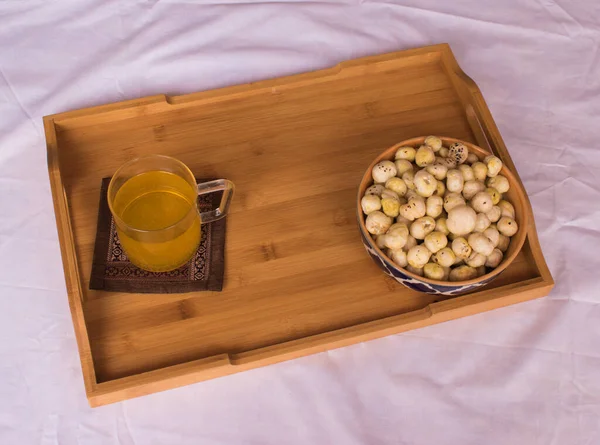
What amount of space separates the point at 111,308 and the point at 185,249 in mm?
93

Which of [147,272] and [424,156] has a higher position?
[424,156]

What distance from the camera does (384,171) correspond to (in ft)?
2.18

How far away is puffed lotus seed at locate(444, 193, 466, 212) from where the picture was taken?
2.13 feet

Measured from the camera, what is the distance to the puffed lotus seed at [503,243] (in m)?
0.66

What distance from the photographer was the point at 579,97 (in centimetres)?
87

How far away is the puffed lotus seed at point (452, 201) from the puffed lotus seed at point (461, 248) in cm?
3

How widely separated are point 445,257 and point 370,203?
0.29 feet

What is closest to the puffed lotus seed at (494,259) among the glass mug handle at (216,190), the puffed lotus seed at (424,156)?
the puffed lotus seed at (424,156)

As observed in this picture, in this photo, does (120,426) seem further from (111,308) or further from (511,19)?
(511,19)

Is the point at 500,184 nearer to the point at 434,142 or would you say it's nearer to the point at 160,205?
the point at 434,142

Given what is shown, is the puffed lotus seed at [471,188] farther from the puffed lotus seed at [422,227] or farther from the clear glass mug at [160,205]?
the clear glass mug at [160,205]

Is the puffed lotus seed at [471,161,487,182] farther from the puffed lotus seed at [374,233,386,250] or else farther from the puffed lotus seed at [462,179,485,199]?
the puffed lotus seed at [374,233,386,250]

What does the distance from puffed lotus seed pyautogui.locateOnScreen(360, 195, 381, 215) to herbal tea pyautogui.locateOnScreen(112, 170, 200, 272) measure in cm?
16

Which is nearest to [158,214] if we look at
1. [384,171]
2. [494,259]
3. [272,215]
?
[272,215]
